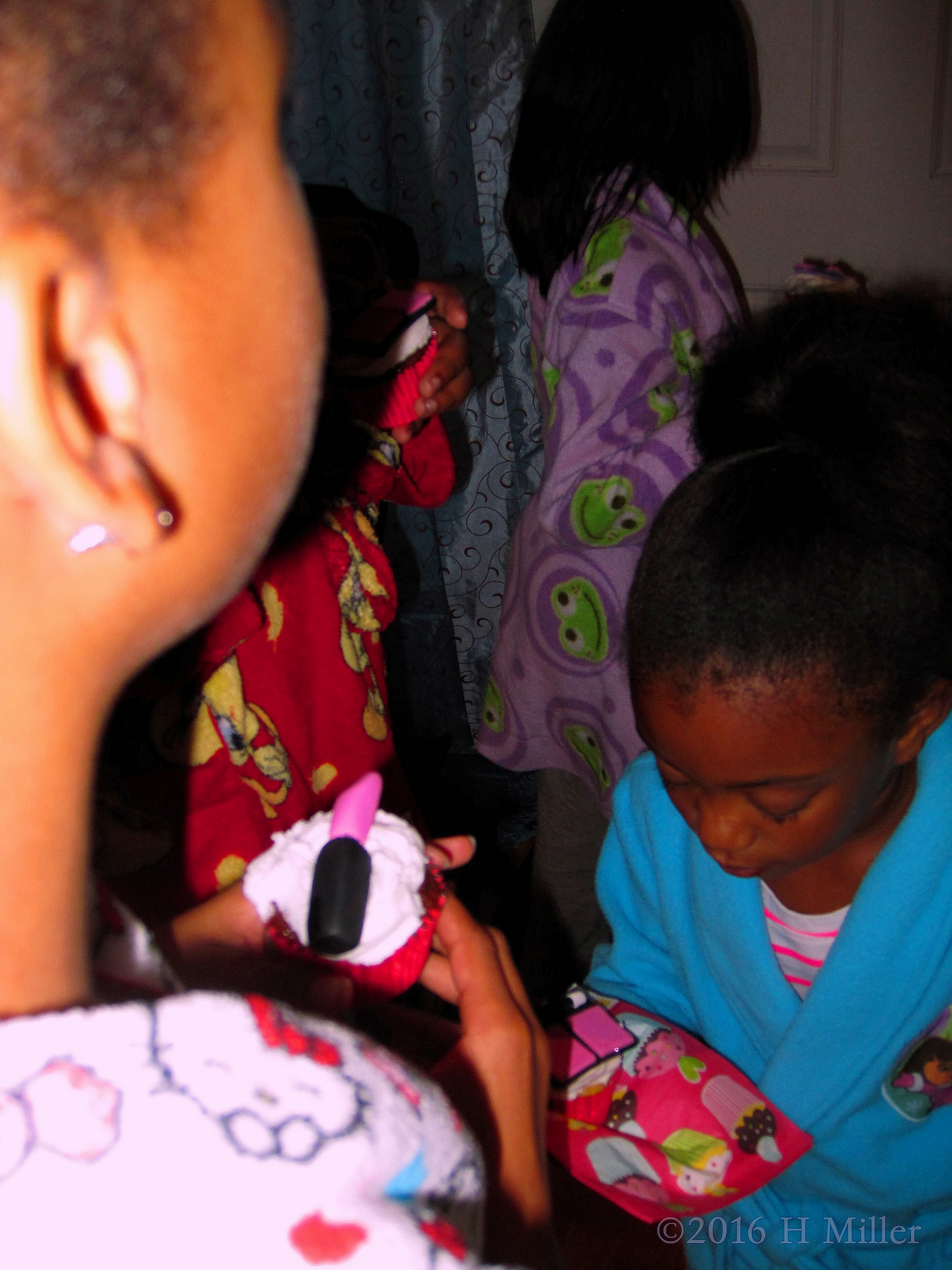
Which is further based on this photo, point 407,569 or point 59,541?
point 407,569

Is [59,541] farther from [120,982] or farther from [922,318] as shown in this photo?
[922,318]

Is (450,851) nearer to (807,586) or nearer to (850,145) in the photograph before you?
(807,586)

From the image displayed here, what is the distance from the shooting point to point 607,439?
3.59 ft

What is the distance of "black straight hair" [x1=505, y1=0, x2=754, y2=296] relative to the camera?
109 cm

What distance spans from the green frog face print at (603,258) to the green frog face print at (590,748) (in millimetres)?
544

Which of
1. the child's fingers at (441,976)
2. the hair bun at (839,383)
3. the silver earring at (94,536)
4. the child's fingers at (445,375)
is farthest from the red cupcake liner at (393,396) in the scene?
the silver earring at (94,536)

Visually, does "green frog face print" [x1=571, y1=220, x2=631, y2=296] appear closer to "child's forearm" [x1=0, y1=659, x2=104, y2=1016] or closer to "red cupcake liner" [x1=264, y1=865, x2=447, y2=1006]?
"red cupcake liner" [x1=264, y1=865, x2=447, y2=1006]

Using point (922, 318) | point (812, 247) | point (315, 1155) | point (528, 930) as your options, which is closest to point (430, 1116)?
point (315, 1155)

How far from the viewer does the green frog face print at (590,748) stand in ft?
3.97

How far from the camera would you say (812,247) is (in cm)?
169

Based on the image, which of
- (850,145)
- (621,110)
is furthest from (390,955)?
(850,145)

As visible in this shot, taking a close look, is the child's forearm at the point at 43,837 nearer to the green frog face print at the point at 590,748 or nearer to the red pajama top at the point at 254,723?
the red pajama top at the point at 254,723

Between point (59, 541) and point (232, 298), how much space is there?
84 millimetres
